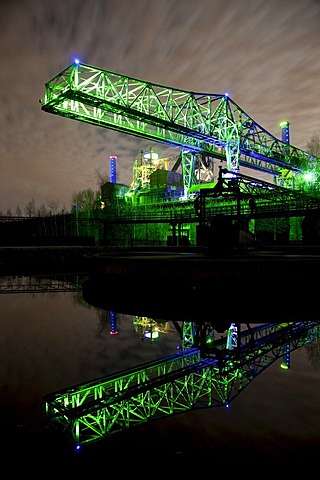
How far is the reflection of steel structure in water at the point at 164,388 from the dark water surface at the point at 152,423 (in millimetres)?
108

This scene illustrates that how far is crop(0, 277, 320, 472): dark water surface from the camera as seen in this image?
210 cm

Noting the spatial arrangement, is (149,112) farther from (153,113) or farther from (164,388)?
(164,388)

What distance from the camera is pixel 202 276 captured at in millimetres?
6684

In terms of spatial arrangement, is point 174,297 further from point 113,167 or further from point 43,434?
point 113,167

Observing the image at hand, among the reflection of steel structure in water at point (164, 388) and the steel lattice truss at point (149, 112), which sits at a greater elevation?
the steel lattice truss at point (149, 112)

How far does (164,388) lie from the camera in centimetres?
318

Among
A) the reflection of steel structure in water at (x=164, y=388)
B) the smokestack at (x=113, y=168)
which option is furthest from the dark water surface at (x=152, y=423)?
the smokestack at (x=113, y=168)

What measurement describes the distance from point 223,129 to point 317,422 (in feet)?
152

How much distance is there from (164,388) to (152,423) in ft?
1.93

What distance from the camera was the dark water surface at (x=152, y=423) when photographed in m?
2.10

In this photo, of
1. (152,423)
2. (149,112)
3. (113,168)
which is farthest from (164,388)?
(113,168)

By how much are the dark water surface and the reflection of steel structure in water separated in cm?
11

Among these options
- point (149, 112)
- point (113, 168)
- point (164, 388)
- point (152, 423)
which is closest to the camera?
point (152, 423)

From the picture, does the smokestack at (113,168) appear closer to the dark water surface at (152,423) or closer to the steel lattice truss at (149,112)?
the steel lattice truss at (149,112)
